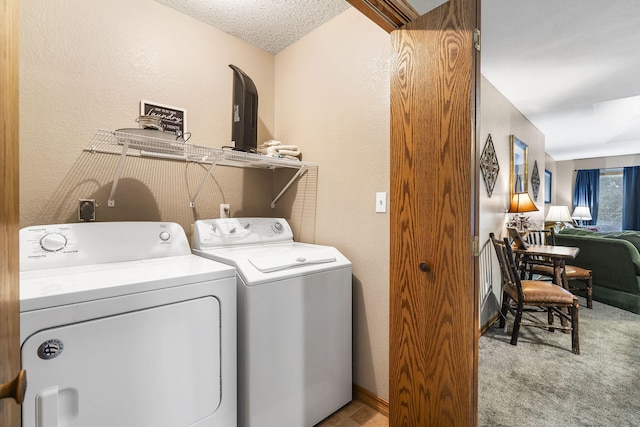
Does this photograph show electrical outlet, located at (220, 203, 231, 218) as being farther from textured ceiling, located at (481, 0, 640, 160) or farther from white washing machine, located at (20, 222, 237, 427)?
textured ceiling, located at (481, 0, 640, 160)

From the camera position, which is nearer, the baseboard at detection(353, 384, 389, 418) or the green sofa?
the baseboard at detection(353, 384, 389, 418)

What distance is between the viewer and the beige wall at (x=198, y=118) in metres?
1.51

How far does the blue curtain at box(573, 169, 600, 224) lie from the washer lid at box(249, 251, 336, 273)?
8881mm

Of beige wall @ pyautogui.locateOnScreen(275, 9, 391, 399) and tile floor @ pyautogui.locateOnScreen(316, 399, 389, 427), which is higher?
beige wall @ pyautogui.locateOnScreen(275, 9, 391, 399)

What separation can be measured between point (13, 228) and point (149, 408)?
952 millimetres

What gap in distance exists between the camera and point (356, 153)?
1.88 meters

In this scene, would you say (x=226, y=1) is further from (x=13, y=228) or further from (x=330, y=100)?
(x=13, y=228)

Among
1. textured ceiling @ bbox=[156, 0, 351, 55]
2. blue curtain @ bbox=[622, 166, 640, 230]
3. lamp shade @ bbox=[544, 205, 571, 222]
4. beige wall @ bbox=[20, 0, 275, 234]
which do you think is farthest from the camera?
blue curtain @ bbox=[622, 166, 640, 230]

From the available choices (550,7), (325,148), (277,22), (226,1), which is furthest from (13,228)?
(550,7)

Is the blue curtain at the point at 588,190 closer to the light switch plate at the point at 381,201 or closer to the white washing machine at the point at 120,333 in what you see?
the light switch plate at the point at 381,201

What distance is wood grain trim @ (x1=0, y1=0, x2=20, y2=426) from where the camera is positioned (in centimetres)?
42

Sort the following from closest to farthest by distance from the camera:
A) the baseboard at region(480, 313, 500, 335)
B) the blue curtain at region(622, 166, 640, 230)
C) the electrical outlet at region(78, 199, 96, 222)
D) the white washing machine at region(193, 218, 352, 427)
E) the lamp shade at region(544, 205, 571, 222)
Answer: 1. the white washing machine at region(193, 218, 352, 427)
2. the electrical outlet at region(78, 199, 96, 222)
3. the baseboard at region(480, 313, 500, 335)
4. the lamp shade at region(544, 205, 571, 222)
5. the blue curtain at region(622, 166, 640, 230)

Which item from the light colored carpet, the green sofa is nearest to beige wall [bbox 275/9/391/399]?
the light colored carpet

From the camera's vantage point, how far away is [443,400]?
1.30 meters
